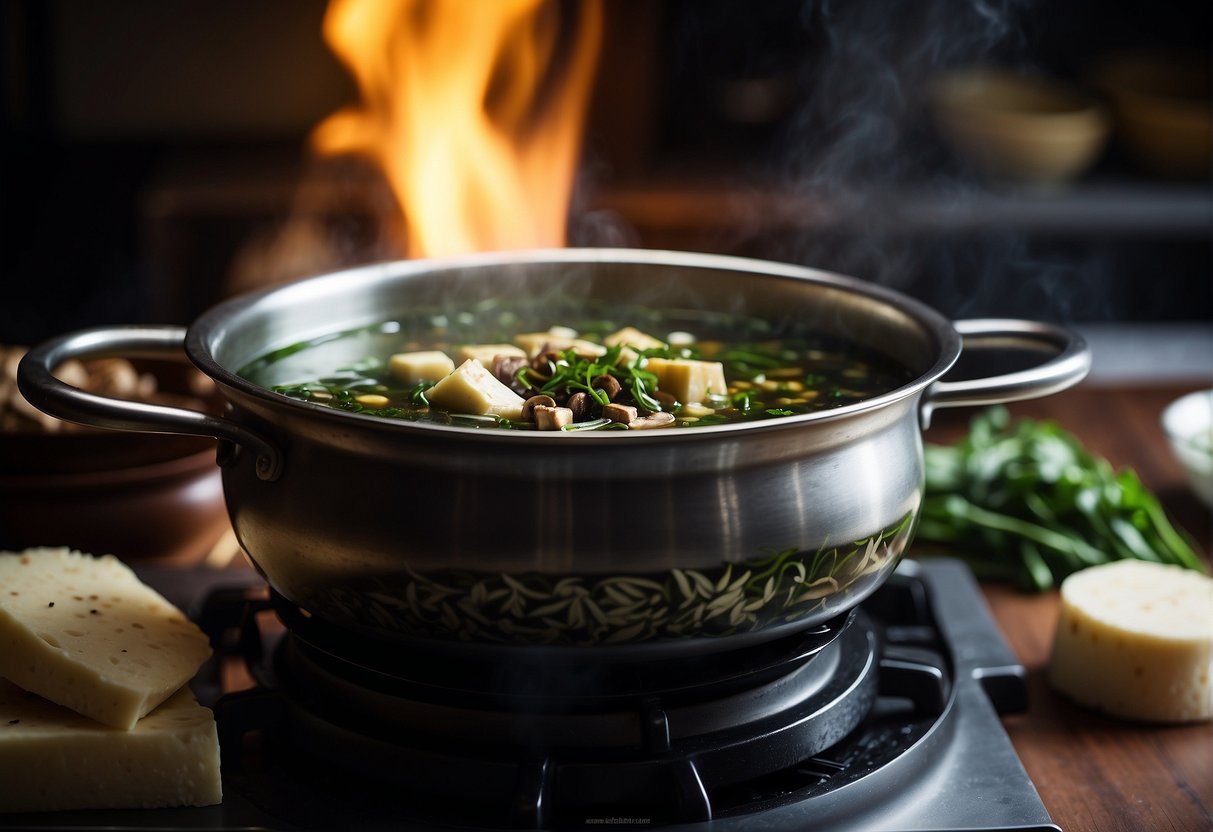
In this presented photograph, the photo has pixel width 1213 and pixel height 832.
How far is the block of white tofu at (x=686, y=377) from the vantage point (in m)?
1.80

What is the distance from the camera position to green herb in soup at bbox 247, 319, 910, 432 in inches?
66.4

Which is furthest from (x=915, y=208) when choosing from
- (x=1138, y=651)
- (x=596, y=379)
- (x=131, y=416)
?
(x=131, y=416)

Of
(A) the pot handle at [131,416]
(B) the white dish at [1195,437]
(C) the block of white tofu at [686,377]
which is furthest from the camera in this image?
(B) the white dish at [1195,437]

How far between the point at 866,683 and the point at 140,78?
4.52 meters

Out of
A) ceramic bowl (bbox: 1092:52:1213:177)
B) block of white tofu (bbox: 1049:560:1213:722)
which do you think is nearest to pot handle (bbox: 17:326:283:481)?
block of white tofu (bbox: 1049:560:1213:722)

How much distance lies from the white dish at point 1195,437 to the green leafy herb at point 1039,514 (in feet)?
0.42

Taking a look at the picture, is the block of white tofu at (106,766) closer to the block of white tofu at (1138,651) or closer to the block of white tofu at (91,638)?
the block of white tofu at (91,638)

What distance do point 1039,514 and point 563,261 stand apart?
1.10 meters

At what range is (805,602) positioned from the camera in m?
1.48

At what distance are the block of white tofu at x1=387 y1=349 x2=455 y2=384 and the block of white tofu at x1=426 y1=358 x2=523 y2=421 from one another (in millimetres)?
175

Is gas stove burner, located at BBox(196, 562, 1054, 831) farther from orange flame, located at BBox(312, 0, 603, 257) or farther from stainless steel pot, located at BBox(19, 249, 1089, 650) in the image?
orange flame, located at BBox(312, 0, 603, 257)

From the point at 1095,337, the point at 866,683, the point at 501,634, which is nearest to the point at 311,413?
the point at 501,634

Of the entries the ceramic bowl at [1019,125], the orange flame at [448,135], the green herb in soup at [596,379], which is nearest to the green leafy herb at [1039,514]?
the green herb in soup at [596,379]

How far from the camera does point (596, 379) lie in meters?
1.74
